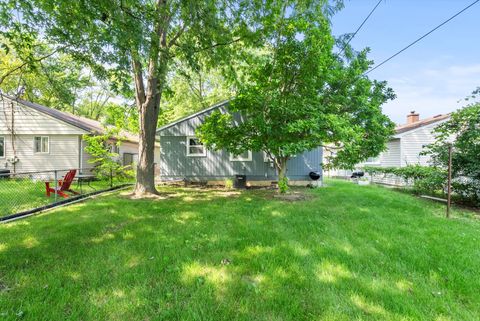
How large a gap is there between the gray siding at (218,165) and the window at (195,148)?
18 cm

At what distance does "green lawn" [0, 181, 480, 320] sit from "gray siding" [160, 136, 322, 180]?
267 inches

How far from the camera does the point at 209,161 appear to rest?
512 inches

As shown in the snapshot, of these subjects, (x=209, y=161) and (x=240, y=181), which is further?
(x=209, y=161)

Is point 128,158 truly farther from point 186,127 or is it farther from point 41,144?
point 186,127

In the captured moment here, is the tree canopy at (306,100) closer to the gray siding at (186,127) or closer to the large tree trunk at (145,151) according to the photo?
the large tree trunk at (145,151)

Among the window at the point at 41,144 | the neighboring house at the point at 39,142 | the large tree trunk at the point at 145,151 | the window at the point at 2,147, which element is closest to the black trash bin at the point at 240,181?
the large tree trunk at the point at 145,151

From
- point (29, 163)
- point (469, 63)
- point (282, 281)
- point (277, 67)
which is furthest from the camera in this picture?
point (29, 163)

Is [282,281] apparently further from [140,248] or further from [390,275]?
[140,248]

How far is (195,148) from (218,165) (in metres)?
1.54

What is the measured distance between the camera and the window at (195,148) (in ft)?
42.5

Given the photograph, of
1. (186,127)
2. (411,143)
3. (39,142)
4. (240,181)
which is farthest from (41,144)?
(411,143)

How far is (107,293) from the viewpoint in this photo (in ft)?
9.02

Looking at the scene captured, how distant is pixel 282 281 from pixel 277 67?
23.1 ft

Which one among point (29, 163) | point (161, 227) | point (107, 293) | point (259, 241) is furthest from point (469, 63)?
point (29, 163)
